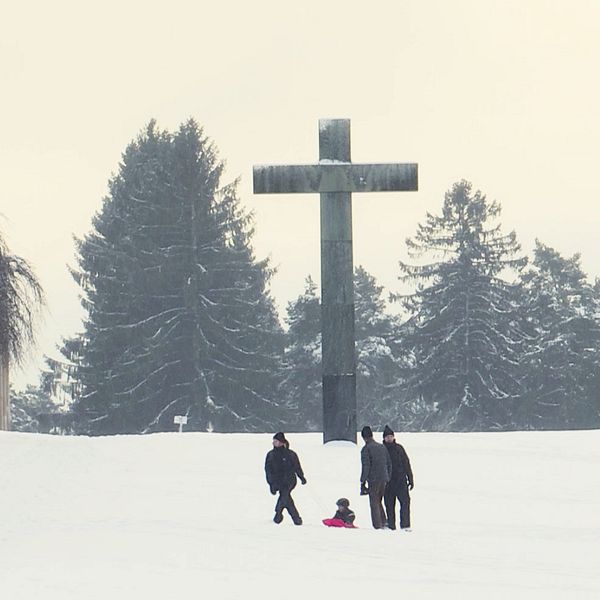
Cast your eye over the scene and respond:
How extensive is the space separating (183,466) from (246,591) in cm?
1362

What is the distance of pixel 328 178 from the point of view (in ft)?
96.8

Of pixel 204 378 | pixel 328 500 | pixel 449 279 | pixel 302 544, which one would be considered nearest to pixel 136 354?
pixel 204 378

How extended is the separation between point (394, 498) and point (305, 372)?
46.5m

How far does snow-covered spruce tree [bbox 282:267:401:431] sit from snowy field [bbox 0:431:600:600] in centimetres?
3247

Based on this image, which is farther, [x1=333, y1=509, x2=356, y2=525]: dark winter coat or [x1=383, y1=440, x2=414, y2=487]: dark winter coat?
[x1=383, y1=440, x2=414, y2=487]: dark winter coat

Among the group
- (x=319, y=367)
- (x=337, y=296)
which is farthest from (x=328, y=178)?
(x=319, y=367)

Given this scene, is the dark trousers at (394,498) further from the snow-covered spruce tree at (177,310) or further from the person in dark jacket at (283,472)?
the snow-covered spruce tree at (177,310)

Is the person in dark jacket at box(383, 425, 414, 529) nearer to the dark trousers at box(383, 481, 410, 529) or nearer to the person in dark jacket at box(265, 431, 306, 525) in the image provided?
the dark trousers at box(383, 481, 410, 529)

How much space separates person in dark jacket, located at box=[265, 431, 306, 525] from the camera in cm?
1973

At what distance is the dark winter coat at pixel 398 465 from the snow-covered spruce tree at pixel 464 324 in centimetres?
4374

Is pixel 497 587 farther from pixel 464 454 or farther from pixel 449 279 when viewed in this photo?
pixel 449 279

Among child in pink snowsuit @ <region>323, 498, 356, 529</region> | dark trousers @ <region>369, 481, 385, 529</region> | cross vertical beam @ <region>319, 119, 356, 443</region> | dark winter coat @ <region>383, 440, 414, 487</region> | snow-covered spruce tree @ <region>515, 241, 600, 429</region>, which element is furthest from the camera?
snow-covered spruce tree @ <region>515, 241, 600, 429</region>

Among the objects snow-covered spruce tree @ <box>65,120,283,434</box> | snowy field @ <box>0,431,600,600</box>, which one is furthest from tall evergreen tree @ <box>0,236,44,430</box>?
snow-covered spruce tree @ <box>65,120,283,434</box>

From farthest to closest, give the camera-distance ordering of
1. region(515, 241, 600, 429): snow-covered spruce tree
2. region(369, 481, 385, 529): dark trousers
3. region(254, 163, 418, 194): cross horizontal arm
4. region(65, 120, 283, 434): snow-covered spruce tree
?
1. region(515, 241, 600, 429): snow-covered spruce tree
2. region(65, 120, 283, 434): snow-covered spruce tree
3. region(254, 163, 418, 194): cross horizontal arm
4. region(369, 481, 385, 529): dark trousers
